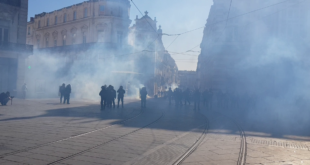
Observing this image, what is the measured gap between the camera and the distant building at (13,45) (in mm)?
23531

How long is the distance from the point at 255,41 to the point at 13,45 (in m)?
24.7

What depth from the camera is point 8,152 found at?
17.8 feet

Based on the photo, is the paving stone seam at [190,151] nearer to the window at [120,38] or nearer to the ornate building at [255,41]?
the ornate building at [255,41]

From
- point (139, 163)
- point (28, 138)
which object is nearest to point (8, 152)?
point (28, 138)

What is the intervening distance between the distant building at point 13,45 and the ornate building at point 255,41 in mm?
18328

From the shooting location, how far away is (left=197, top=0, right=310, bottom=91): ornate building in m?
29.3

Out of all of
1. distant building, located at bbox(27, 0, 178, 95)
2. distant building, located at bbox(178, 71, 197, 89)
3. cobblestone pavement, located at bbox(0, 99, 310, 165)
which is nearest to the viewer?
cobblestone pavement, located at bbox(0, 99, 310, 165)

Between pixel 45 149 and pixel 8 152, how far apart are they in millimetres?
714

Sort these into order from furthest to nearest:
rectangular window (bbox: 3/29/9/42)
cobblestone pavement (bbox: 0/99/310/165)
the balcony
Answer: rectangular window (bbox: 3/29/9/42) → the balcony → cobblestone pavement (bbox: 0/99/310/165)

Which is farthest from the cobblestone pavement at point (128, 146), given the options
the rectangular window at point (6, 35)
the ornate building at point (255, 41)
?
the ornate building at point (255, 41)

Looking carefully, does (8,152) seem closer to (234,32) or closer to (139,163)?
(139,163)

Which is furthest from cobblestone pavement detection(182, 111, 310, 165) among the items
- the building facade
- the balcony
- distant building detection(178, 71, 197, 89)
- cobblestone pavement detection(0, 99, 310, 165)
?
distant building detection(178, 71, 197, 89)

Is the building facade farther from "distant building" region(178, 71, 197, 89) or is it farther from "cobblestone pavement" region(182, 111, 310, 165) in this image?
"distant building" region(178, 71, 197, 89)

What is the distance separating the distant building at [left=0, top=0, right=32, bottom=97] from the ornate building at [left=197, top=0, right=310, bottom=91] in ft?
60.1
